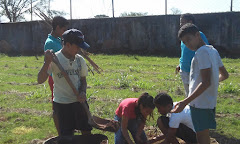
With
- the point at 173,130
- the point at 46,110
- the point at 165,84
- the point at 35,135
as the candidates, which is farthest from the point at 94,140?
the point at 165,84

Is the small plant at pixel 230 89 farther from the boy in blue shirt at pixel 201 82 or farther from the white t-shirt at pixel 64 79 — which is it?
the white t-shirt at pixel 64 79

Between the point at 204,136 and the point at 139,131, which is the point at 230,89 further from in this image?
the point at 204,136

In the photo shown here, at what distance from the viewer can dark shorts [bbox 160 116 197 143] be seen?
12.7 ft

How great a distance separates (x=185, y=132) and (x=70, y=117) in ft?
4.83

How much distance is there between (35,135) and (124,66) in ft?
22.6

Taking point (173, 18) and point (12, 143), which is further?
point (173, 18)

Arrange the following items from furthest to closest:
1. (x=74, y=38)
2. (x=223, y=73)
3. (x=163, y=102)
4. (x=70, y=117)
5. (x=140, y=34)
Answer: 1. (x=140, y=34)
2. (x=163, y=102)
3. (x=70, y=117)
4. (x=223, y=73)
5. (x=74, y=38)

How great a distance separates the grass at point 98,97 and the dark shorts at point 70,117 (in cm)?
113

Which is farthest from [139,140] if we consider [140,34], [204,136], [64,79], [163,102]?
[140,34]

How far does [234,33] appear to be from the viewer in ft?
43.3

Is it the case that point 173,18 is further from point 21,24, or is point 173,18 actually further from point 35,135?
point 35,135

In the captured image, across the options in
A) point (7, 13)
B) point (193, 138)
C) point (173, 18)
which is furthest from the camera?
point (7, 13)

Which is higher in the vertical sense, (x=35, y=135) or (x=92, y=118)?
(x=92, y=118)

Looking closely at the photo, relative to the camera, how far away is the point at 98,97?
6832 mm
